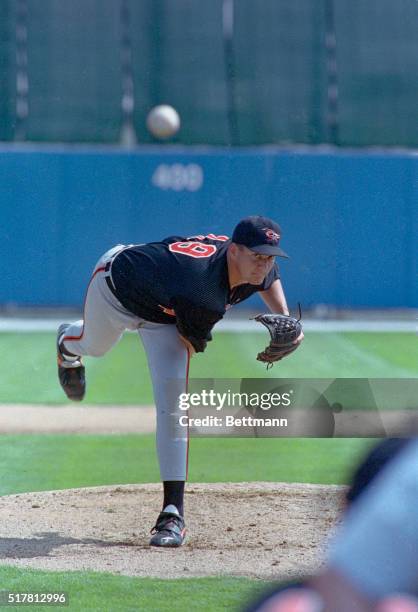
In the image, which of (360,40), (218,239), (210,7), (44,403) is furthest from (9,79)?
(218,239)

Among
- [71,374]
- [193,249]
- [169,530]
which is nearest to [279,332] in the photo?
[193,249]

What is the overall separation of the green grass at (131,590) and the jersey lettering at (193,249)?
1.04 metres

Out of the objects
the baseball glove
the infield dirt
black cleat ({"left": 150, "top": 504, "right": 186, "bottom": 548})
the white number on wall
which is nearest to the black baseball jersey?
the baseball glove

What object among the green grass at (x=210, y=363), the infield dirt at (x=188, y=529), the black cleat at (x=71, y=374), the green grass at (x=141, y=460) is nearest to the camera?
the infield dirt at (x=188, y=529)

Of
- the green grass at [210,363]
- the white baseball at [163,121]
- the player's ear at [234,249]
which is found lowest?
the green grass at [210,363]

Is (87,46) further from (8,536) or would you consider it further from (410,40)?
(8,536)

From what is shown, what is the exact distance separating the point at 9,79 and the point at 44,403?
8.75 meters

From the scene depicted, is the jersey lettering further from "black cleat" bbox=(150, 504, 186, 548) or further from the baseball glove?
"black cleat" bbox=(150, 504, 186, 548)

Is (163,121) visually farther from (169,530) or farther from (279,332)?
(169,530)

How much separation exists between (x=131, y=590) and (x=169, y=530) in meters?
0.55

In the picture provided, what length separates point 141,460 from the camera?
5172 millimetres

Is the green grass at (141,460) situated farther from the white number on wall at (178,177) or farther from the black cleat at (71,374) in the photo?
the white number on wall at (178,177)

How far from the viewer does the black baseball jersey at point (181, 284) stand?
322cm

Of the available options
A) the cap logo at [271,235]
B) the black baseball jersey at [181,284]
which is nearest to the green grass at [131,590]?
the black baseball jersey at [181,284]
